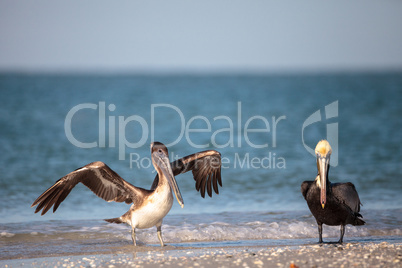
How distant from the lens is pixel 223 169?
14008 mm

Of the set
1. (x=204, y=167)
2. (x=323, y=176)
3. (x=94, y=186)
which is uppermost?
(x=204, y=167)

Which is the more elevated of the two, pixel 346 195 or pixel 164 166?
pixel 164 166

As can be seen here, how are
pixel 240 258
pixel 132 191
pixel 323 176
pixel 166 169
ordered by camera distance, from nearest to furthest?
pixel 240 258, pixel 323 176, pixel 166 169, pixel 132 191

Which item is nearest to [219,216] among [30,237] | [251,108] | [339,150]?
[30,237]

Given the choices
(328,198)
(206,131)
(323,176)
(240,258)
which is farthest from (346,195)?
(206,131)

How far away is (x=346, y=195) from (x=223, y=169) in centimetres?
677

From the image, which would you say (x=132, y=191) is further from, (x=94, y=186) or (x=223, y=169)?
(x=223, y=169)

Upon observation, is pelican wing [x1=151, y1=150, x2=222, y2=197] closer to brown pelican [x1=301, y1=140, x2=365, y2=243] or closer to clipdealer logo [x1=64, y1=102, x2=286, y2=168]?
brown pelican [x1=301, y1=140, x2=365, y2=243]

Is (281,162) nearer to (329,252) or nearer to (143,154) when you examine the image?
(143,154)

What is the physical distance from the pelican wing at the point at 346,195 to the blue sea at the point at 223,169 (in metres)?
0.79

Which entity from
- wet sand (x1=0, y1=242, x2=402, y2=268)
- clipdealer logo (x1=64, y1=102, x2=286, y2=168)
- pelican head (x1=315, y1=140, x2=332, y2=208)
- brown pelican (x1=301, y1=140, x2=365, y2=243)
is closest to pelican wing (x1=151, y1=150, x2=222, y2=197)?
wet sand (x1=0, y1=242, x2=402, y2=268)

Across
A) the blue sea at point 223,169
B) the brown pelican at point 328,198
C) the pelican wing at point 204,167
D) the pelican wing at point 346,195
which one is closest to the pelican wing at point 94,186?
the blue sea at point 223,169

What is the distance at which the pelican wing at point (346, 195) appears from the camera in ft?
24.1

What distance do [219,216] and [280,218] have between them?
945mm
